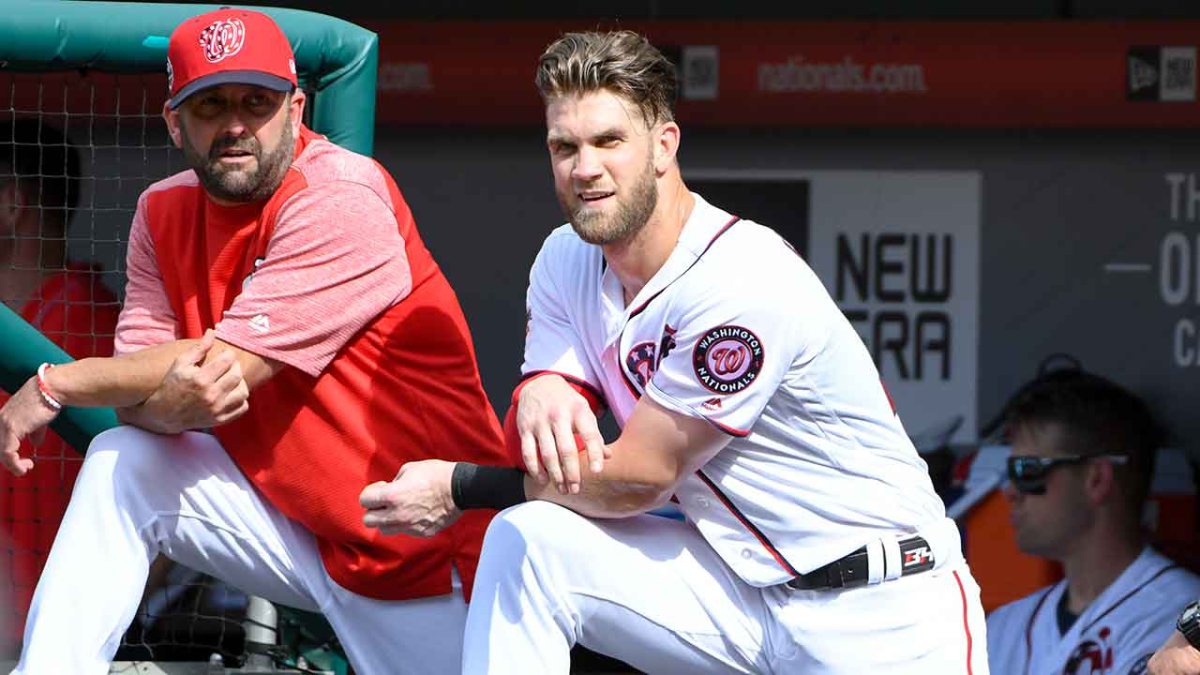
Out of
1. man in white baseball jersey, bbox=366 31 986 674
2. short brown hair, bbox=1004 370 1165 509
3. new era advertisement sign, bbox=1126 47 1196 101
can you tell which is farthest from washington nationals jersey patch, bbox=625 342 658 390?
new era advertisement sign, bbox=1126 47 1196 101

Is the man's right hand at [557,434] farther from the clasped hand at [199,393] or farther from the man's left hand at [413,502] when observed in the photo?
the clasped hand at [199,393]

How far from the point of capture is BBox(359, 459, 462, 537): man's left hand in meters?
2.73

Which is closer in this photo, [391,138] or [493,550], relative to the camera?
[493,550]

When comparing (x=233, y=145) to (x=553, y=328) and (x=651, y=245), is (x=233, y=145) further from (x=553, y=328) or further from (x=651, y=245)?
(x=651, y=245)

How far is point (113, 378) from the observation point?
2.83 metres

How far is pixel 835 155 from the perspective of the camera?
4.79m

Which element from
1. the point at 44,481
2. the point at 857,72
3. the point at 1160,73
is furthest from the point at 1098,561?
the point at 44,481

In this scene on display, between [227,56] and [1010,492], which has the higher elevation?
[227,56]

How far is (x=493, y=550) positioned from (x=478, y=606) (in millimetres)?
80

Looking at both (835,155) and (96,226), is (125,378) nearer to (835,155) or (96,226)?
(96,226)

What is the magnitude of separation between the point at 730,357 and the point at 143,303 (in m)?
A: 1.00

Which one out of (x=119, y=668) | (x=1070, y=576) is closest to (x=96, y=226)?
(x=119, y=668)

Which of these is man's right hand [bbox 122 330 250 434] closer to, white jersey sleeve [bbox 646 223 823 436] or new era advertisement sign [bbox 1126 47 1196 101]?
white jersey sleeve [bbox 646 223 823 436]

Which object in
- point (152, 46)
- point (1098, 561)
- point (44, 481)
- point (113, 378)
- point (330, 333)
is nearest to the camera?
point (113, 378)
